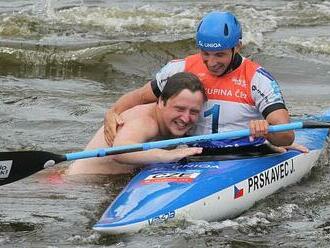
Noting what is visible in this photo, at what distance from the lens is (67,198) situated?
6238mm

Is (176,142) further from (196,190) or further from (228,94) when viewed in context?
(228,94)

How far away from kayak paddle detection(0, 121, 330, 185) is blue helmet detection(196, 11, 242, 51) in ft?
2.04

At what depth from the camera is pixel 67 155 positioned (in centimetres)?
616

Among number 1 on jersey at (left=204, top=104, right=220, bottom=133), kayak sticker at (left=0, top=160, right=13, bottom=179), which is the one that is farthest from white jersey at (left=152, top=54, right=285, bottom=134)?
kayak sticker at (left=0, top=160, right=13, bottom=179)

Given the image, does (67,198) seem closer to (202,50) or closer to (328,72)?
(202,50)

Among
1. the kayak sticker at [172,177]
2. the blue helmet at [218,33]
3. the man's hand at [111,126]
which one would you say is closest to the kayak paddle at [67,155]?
the kayak sticker at [172,177]

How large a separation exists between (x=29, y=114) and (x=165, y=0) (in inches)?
403

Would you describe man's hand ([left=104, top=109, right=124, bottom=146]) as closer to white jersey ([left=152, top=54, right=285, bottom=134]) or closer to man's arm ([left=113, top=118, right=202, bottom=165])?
man's arm ([left=113, top=118, right=202, bottom=165])

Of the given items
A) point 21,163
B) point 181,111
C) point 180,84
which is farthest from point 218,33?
point 21,163

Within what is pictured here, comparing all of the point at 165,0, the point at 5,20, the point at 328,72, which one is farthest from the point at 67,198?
the point at 165,0

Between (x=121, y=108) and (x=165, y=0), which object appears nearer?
(x=121, y=108)

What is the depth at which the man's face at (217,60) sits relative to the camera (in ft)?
20.2

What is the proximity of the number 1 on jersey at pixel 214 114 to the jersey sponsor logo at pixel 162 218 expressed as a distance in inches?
41.5

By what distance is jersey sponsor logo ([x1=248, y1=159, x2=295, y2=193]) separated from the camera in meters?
6.23
